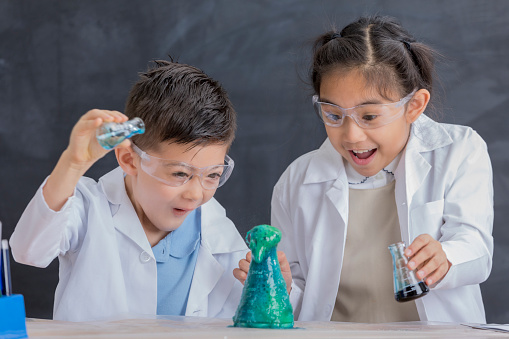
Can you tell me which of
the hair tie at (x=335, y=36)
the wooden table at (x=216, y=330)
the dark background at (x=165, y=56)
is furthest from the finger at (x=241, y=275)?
the dark background at (x=165, y=56)

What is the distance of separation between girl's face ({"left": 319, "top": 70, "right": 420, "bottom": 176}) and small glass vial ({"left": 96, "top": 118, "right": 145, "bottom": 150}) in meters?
0.75

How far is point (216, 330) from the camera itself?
1085mm

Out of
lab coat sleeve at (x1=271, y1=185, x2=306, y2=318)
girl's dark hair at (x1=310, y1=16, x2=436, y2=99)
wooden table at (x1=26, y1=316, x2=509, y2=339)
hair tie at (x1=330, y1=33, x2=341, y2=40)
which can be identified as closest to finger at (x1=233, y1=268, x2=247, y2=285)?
wooden table at (x1=26, y1=316, x2=509, y2=339)

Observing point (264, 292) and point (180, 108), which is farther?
point (180, 108)

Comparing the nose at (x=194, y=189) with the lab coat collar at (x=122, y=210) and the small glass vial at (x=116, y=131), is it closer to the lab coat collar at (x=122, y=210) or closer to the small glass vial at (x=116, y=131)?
the lab coat collar at (x=122, y=210)

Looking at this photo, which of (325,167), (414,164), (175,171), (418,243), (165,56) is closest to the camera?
(418,243)

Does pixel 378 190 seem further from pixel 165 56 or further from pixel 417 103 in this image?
pixel 165 56

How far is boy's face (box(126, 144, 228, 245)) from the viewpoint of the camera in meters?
1.56

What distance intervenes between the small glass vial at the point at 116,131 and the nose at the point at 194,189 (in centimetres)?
41

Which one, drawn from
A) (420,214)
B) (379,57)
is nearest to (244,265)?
(420,214)

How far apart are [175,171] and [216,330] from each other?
1.74ft

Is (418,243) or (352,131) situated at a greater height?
(352,131)

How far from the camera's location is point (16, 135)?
248 centimetres

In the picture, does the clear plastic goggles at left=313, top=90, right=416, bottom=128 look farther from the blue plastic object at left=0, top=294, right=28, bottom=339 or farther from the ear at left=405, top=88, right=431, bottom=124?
the blue plastic object at left=0, top=294, right=28, bottom=339
